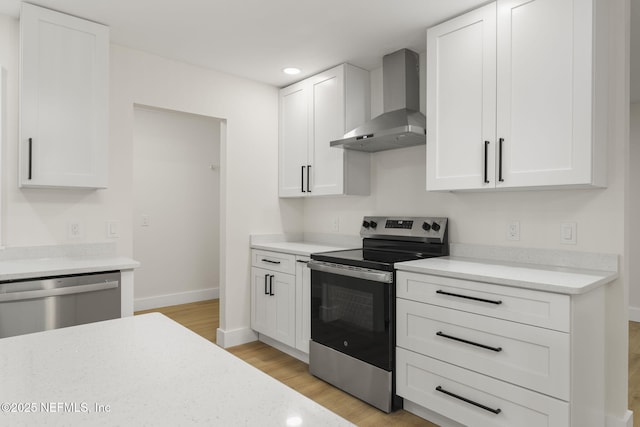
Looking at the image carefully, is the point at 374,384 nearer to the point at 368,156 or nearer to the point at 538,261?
the point at 538,261

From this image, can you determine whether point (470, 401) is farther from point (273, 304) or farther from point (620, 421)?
point (273, 304)

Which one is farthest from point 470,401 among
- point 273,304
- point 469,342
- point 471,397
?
point 273,304

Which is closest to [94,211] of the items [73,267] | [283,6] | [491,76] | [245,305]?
[73,267]

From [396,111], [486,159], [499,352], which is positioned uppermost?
[396,111]

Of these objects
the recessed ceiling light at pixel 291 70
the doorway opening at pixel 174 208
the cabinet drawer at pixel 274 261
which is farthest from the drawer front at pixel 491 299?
the doorway opening at pixel 174 208

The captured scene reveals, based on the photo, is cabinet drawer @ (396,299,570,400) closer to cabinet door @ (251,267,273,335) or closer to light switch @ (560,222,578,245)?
light switch @ (560,222,578,245)

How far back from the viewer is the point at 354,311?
2568 mm

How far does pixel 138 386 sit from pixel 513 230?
2.31m

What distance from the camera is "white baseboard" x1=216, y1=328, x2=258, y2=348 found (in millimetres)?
3518

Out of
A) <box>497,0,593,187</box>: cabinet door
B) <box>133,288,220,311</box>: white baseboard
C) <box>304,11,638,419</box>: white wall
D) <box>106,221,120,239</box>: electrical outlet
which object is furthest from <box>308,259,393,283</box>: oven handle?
<box>133,288,220,311</box>: white baseboard

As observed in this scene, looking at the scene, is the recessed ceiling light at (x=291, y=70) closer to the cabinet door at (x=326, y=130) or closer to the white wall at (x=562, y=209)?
the cabinet door at (x=326, y=130)

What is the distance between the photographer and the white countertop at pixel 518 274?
1.74 metres

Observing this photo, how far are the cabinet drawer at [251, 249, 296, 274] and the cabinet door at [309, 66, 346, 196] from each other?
0.63m

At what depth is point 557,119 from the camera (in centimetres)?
198
